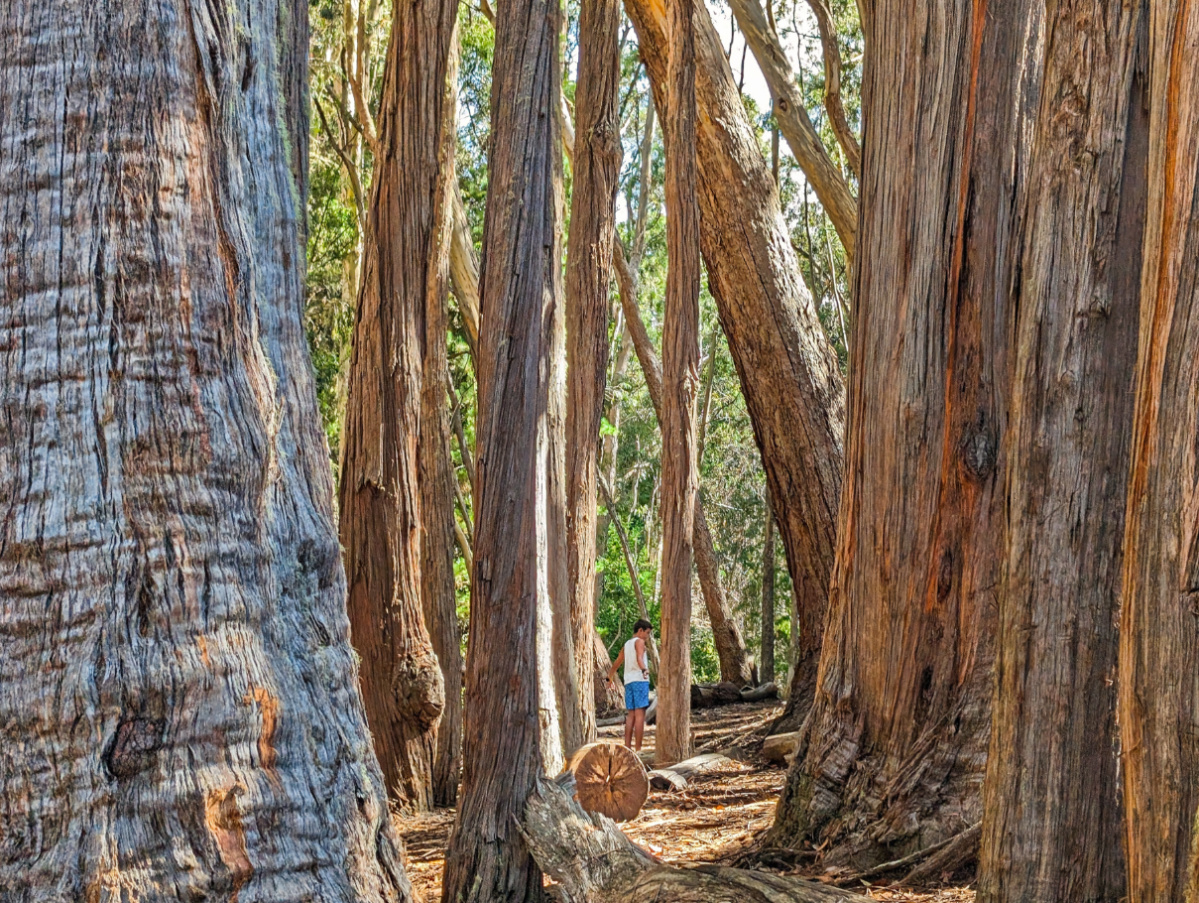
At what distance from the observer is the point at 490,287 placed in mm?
5887

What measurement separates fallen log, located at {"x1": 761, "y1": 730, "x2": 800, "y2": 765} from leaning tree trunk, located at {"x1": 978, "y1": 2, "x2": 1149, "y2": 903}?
5.82 meters

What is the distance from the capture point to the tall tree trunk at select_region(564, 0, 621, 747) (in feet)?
32.8

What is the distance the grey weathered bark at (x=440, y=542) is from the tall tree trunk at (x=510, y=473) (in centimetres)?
308

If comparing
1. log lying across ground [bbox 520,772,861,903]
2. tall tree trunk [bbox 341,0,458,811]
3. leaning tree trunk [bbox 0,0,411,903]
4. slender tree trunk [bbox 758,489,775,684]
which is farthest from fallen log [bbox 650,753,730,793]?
slender tree trunk [bbox 758,489,775,684]

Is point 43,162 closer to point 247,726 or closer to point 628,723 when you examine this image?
point 247,726

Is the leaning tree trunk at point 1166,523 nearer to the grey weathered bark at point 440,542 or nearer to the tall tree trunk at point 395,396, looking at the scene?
the tall tree trunk at point 395,396

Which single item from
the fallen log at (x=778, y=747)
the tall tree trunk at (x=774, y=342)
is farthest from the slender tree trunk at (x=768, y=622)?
the tall tree trunk at (x=774, y=342)

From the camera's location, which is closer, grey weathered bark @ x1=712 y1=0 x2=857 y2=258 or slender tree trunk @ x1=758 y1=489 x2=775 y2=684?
grey weathered bark @ x1=712 y1=0 x2=857 y2=258

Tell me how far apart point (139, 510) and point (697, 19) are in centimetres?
908

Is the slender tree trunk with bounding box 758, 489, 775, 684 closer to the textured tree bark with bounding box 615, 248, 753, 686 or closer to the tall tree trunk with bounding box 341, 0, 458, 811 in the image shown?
the textured tree bark with bounding box 615, 248, 753, 686

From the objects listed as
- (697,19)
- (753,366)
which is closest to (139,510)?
(753,366)

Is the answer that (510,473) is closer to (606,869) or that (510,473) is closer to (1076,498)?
(606,869)

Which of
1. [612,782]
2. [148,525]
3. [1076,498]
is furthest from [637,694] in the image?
[148,525]

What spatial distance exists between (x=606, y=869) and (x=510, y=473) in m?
1.88
